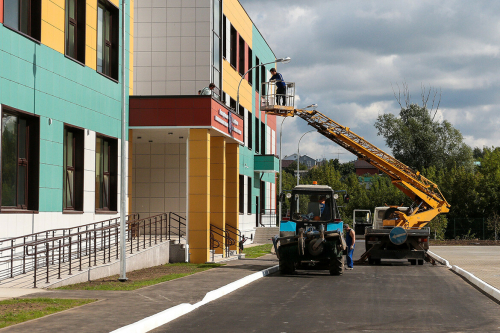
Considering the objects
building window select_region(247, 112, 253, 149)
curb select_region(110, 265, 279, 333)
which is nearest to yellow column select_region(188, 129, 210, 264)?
curb select_region(110, 265, 279, 333)

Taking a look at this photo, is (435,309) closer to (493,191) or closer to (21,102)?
(21,102)

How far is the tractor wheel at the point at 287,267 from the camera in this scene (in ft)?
68.7

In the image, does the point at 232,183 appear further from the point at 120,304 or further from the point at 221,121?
the point at 120,304

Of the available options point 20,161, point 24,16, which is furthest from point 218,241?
point 24,16

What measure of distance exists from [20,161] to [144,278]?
469 centimetres

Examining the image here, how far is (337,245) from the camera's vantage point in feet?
66.3

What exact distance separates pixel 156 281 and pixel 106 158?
Answer: 8041 millimetres

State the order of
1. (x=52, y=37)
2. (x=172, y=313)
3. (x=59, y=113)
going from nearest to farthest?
1. (x=172, y=313)
2. (x=52, y=37)
3. (x=59, y=113)

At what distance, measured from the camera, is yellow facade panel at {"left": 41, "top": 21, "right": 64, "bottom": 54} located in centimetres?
1856

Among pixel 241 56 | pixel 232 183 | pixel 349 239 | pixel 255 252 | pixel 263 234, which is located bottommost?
pixel 255 252

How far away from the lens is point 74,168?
2108 cm

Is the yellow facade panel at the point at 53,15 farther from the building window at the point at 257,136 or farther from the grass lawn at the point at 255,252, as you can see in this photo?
the building window at the point at 257,136

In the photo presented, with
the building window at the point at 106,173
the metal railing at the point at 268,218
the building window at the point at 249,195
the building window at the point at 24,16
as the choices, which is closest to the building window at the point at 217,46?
the building window at the point at 106,173

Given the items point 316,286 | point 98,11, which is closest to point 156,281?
point 316,286
